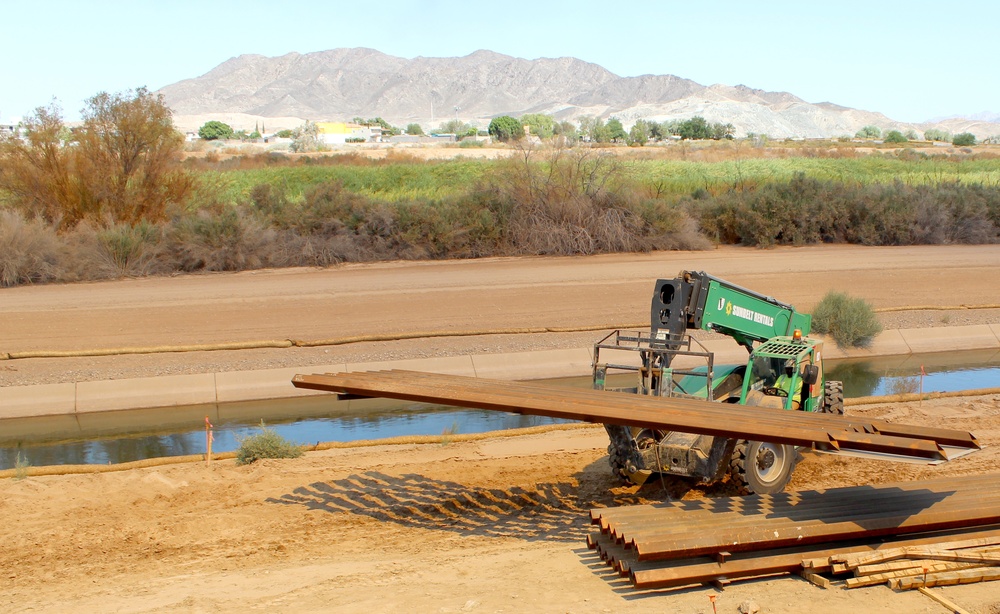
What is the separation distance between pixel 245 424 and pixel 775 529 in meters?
12.3

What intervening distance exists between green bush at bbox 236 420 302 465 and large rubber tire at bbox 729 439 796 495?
6542 millimetres

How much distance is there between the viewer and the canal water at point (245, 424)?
1708 cm

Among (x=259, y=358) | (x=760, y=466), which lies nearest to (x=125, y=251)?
(x=259, y=358)

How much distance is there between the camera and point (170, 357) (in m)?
21.4

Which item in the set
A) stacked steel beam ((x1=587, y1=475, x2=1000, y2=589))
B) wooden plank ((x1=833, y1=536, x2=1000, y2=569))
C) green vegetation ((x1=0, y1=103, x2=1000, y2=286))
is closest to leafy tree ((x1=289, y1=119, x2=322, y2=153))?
green vegetation ((x1=0, y1=103, x2=1000, y2=286))

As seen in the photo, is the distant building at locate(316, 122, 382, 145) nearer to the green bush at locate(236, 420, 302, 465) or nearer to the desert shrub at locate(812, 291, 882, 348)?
the desert shrub at locate(812, 291, 882, 348)

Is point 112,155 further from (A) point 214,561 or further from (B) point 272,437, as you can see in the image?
(A) point 214,561

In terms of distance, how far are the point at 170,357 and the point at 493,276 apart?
456 inches

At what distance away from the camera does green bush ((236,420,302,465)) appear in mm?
14297

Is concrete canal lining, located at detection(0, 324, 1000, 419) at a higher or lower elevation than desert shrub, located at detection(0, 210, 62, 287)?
lower

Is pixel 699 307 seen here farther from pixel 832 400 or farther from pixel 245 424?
pixel 245 424

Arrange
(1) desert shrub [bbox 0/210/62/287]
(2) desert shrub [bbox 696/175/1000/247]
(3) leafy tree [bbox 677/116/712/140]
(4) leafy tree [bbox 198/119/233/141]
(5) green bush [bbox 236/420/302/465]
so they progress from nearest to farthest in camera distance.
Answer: (5) green bush [bbox 236/420/302/465], (1) desert shrub [bbox 0/210/62/287], (2) desert shrub [bbox 696/175/1000/247], (3) leafy tree [bbox 677/116/712/140], (4) leafy tree [bbox 198/119/233/141]

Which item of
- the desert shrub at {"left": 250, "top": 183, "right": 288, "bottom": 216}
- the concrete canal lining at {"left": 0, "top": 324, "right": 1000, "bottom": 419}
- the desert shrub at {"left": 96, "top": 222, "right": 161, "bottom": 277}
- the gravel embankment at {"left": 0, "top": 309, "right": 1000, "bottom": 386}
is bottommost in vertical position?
the concrete canal lining at {"left": 0, "top": 324, "right": 1000, "bottom": 419}

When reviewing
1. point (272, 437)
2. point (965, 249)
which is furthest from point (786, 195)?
point (272, 437)
